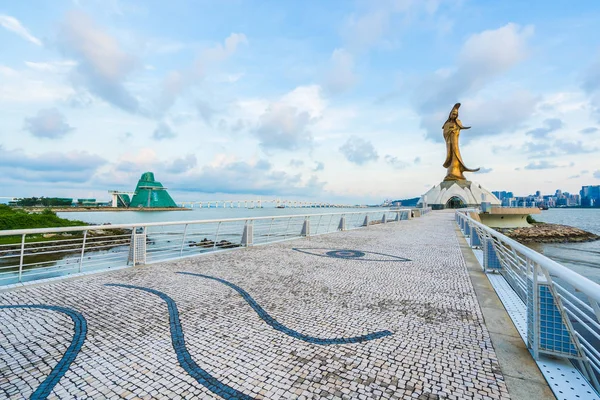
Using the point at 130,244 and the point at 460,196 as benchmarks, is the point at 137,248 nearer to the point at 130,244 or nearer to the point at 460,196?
the point at 130,244

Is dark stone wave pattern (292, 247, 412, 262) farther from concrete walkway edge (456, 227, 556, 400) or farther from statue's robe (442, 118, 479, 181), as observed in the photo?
statue's robe (442, 118, 479, 181)

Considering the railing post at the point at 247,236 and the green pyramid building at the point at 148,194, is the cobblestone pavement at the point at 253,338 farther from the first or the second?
the green pyramid building at the point at 148,194

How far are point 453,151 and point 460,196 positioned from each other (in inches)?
365

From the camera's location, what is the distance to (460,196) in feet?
191

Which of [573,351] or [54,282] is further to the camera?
[54,282]

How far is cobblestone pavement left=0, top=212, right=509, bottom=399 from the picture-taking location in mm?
2293

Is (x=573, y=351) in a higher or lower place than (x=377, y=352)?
higher

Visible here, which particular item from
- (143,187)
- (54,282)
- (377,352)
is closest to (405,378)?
(377,352)

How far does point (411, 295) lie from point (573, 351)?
2.12 metres

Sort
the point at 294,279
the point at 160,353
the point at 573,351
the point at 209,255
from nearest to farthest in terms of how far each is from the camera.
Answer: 1. the point at 573,351
2. the point at 160,353
3. the point at 294,279
4. the point at 209,255

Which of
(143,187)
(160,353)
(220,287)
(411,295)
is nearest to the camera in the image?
(160,353)

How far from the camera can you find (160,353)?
2.78 meters

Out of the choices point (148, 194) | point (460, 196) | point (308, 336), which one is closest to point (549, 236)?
point (460, 196)

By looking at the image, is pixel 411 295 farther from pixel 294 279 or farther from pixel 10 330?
pixel 10 330
